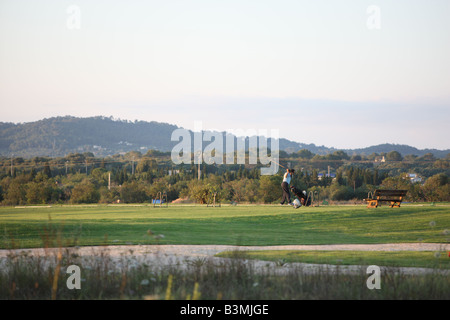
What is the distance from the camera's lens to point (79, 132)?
16912 centimetres

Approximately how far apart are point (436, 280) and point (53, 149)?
15861 cm

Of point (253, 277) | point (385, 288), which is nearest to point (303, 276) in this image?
point (253, 277)

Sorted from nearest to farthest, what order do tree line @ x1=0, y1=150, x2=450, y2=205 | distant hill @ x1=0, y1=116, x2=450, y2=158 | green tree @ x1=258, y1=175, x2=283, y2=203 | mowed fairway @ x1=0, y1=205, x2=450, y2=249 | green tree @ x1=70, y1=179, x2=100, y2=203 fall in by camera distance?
mowed fairway @ x1=0, y1=205, x2=450, y2=249 → tree line @ x1=0, y1=150, x2=450, y2=205 → green tree @ x1=258, y1=175, x2=283, y2=203 → green tree @ x1=70, y1=179, x2=100, y2=203 → distant hill @ x1=0, y1=116, x2=450, y2=158

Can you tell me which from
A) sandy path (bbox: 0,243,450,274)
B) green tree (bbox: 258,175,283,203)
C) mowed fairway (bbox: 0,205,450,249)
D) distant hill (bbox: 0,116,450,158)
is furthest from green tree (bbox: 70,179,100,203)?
distant hill (bbox: 0,116,450,158)

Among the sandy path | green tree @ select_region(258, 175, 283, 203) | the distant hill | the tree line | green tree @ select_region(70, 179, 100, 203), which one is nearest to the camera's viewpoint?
the sandy path

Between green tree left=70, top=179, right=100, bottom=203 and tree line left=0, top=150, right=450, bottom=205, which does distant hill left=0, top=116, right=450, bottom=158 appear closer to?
tree line left=0, top=150, right=450, bottom=205

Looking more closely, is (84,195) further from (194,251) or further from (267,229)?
(194,251)

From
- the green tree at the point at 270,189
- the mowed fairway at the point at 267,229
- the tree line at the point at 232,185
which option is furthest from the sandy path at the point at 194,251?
the green tree at the point at 270,189

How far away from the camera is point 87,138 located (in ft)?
552

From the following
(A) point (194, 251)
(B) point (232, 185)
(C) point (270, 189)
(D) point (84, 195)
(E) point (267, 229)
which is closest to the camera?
(A) point (194, 251)

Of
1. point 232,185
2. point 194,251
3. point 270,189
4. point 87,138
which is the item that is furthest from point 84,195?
point 87,138

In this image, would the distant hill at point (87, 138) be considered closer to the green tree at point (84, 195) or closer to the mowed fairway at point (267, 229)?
the green tree at point (84, 195)

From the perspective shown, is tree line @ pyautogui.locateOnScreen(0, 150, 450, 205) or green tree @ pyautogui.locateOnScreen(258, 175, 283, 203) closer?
tree line @ pyautogui.locateOnScreen(0, 150, 450, 205)

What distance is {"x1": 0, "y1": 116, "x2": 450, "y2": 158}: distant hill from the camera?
511 ft
